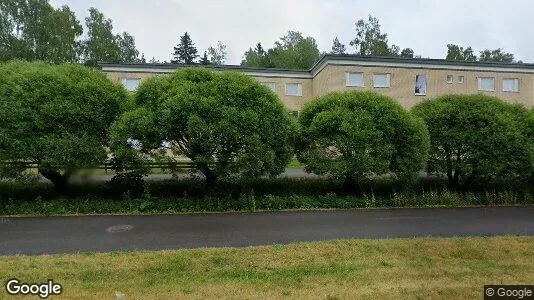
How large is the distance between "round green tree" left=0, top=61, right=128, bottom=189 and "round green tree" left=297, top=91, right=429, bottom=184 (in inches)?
260

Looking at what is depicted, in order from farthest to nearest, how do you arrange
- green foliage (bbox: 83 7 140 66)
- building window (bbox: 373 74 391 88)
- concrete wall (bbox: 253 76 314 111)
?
green foliage (bbox: 83 7 140 66), concrete wall (bbox: 253 76 314 111), building window (bbox: 373 74 391 88)

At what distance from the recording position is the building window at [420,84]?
95.8 feet

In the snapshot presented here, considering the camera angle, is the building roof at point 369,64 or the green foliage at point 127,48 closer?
the building roof at point 369,64

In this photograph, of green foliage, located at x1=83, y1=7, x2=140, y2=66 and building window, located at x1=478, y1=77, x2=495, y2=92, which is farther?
green foliage, located at x1=83, y1=7, x2=140, y2=66

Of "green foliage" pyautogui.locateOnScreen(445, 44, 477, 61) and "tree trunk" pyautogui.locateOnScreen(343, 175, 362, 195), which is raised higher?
"green foliage" pyautogui.locateOnScreen(445, 44, 477, 61)

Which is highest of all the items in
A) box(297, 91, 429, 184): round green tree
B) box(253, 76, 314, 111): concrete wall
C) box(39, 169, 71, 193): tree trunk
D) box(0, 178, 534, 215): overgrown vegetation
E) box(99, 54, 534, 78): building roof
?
box(99, 54, 534, 78): building roof

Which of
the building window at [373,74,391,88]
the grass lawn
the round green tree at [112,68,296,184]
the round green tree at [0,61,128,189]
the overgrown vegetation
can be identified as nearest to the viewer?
the grass lawn

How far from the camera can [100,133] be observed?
39.7ft

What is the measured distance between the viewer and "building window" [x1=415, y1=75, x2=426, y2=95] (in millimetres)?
29188

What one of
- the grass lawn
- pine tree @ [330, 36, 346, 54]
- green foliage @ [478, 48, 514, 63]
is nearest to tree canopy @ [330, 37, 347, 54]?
pine tree @ [330, 36, 346, 54]

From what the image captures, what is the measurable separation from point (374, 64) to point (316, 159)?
18175 mm

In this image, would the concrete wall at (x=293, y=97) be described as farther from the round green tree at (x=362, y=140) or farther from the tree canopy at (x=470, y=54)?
the tree canopy at (x=470, y=54)

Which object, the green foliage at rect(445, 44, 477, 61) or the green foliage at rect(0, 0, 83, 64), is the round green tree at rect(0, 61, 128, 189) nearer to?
the green foliage at rect(0, 0, 83, 64)

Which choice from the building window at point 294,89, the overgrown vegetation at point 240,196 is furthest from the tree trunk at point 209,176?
the building window at point 294,89
